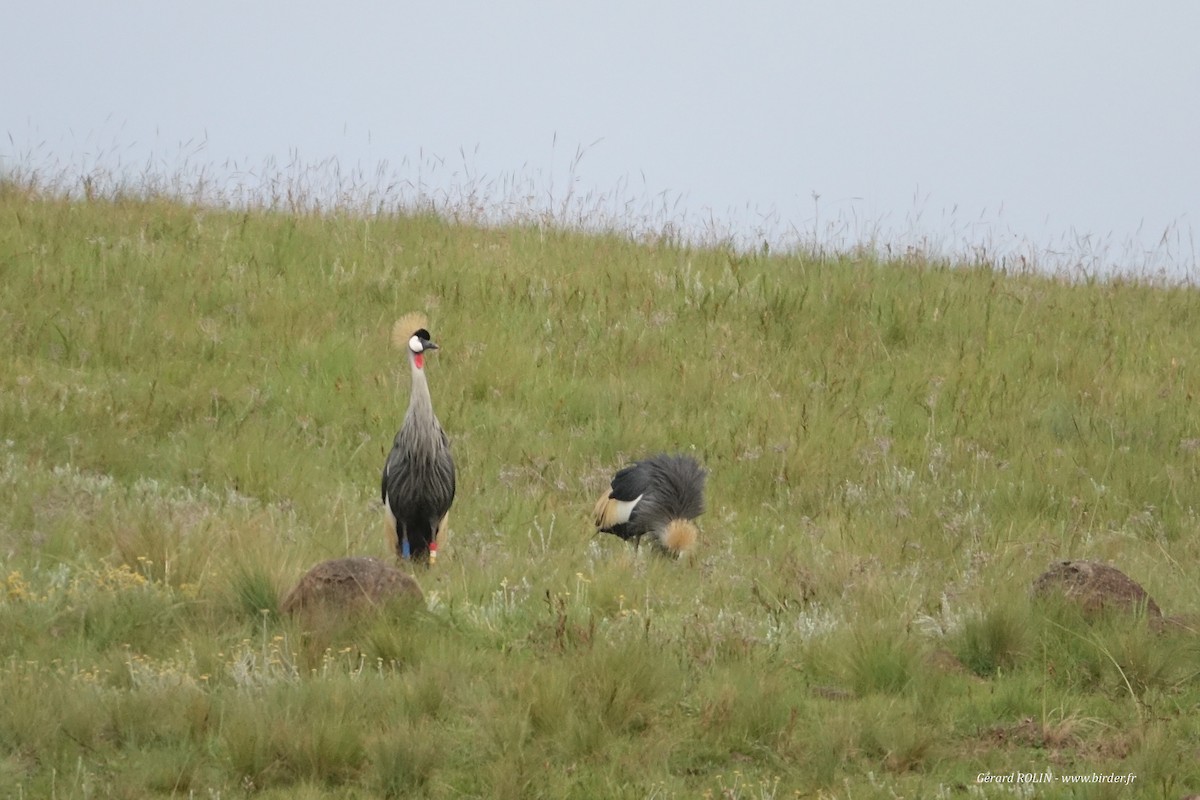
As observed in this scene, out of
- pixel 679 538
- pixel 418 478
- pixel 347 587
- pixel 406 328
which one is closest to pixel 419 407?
pixel 418 478

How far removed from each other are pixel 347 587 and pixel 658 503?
2.88 metres

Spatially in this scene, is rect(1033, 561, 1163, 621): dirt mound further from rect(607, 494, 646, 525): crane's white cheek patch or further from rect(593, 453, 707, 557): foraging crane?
rect(607, 494, 646, 525): crane's white cheek patch

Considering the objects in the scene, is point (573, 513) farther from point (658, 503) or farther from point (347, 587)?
point (347, 587)

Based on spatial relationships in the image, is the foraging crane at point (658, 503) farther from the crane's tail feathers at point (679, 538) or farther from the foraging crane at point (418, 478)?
the foraging crane at point (418, 478)

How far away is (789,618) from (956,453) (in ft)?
13.1

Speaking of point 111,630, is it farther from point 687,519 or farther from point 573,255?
point 573,255

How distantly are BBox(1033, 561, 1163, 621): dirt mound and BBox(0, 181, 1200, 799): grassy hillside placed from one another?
115 millimetres

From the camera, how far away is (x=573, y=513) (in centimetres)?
862

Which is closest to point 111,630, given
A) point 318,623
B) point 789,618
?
point 318,623

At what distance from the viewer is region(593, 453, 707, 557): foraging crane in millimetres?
8055

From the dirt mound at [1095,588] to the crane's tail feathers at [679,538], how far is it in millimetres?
2376

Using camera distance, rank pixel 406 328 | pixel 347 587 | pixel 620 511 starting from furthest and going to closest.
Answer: pixel 620 511, pixel 406 328, pixel 347 587

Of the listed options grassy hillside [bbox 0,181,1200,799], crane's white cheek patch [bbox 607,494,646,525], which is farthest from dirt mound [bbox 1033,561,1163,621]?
crane's white cheek patch [bbox 607,494,646,525]

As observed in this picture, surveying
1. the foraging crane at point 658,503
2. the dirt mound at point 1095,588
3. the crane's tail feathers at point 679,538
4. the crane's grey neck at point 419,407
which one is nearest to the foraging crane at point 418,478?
the crane's grey neck at point 419,407
